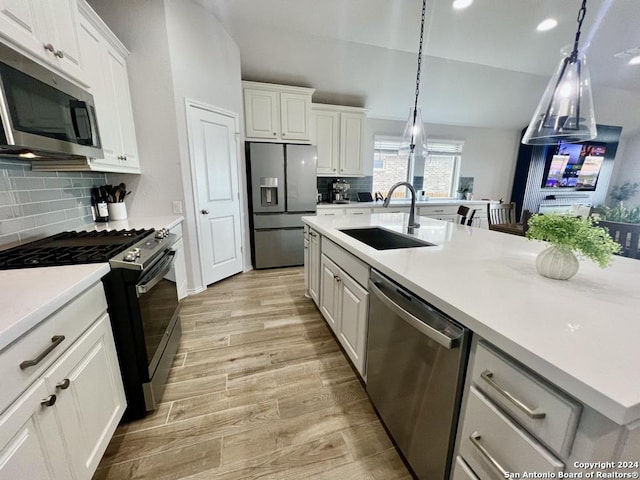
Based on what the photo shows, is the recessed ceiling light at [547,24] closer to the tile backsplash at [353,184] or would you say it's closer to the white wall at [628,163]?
the tile backsplash at [353,184]

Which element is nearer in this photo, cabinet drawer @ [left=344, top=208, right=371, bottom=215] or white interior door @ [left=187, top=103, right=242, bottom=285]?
white interior door @ [left=187, top=103, right=242, bottom=285]

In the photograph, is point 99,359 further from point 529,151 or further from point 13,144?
point 529,151

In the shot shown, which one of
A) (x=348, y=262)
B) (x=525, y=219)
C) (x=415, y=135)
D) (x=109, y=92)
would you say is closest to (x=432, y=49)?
(x=415, y=135)

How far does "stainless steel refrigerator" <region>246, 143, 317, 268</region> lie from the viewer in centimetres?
354

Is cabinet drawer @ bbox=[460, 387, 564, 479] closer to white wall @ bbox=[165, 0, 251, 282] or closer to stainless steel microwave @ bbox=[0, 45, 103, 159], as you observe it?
stainless steel microwave @ bbox=[0, 45, 103, 159]

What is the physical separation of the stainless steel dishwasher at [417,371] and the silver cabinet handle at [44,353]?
4.00 ft

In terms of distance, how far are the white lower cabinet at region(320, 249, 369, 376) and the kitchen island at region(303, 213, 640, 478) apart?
0.28m

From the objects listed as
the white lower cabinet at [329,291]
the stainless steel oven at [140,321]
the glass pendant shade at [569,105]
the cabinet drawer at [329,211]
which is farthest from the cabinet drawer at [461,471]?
the cabinet drawer at [329,211]

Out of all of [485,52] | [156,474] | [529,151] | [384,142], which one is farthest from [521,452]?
[529,151]

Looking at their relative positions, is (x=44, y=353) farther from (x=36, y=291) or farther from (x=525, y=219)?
(x=525, y=219)

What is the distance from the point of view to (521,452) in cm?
66

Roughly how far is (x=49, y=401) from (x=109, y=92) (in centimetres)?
230

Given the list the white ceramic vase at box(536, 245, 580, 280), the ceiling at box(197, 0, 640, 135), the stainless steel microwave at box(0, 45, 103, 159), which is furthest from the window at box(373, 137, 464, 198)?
the stainless steel microwave at box(0, 45, 103, 159)

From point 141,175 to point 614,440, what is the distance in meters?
3.34
